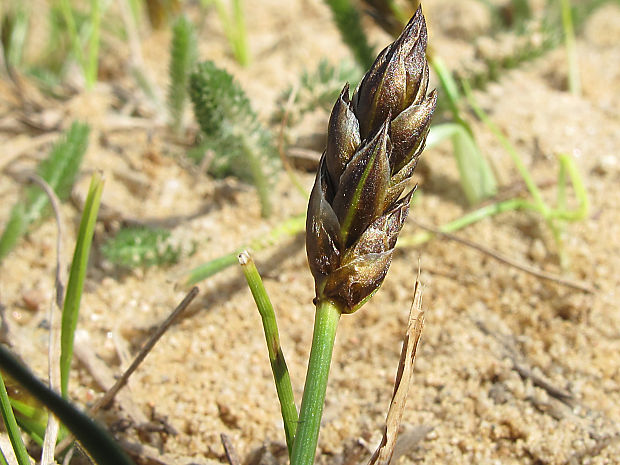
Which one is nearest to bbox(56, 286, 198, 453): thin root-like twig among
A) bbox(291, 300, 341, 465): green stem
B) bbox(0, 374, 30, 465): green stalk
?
bbox(0, 374, 30, 465): green stalk

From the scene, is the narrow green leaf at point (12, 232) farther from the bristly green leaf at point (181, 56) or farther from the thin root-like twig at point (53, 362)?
the bristly green leaf at point (181, 56)

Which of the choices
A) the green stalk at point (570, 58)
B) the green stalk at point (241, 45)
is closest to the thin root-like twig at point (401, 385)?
the green stalk at point (570, 58)

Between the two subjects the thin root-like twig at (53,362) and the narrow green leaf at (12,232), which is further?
the narrow green leaf at (12,232)

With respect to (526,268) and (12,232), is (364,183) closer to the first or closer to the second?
(526,268)

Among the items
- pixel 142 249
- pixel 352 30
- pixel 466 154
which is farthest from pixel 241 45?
pixel 142 249

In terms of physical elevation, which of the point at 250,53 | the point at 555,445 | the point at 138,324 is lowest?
the point at 555,445

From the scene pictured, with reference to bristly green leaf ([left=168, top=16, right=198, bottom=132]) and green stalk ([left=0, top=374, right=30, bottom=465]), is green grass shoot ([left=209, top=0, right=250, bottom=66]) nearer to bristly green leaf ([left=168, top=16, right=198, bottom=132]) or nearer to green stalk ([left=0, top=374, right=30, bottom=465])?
bristly green leaf ([left=168, top=16, right=198, bottom=132])

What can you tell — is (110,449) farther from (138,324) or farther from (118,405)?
(138,324)

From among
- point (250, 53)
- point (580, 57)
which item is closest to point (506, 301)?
point (580, 57)
